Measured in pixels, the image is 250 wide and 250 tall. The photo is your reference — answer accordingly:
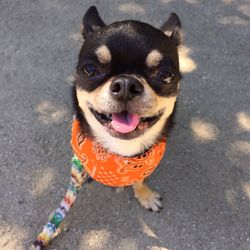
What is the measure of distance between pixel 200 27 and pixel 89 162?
237 centimetres

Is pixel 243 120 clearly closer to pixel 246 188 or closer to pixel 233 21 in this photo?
pixel 246 188

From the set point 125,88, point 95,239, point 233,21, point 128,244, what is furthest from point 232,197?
point 233,21

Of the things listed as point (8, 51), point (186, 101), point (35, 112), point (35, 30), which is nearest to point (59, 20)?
point (35, 30)

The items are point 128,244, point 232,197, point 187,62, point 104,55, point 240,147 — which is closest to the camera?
point 104,55

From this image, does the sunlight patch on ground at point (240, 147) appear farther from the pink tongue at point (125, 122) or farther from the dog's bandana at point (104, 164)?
the pink tongue at point (125, 122)

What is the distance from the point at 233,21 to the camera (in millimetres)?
4703

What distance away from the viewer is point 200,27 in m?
4.62

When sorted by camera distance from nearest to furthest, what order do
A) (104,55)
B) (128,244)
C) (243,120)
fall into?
(104,55), (128,244), (243,120)

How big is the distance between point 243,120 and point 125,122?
5.82 ft

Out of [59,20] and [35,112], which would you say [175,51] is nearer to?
[35,112]

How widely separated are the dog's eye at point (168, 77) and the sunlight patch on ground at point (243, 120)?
1561 millimetres

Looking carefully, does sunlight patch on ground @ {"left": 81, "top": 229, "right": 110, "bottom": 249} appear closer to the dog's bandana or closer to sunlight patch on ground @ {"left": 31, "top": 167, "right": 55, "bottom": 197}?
the dog's bandana

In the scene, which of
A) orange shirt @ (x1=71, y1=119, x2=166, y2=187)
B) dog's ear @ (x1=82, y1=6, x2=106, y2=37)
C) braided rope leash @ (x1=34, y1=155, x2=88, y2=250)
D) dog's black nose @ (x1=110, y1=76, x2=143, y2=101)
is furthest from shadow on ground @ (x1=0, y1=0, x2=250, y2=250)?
dog's black nose @ (x1=110, y1=76, x2=143, y2=101)

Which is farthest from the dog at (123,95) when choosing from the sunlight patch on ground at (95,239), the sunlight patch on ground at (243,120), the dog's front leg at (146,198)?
the sunlight patch on ground at (243,120)
